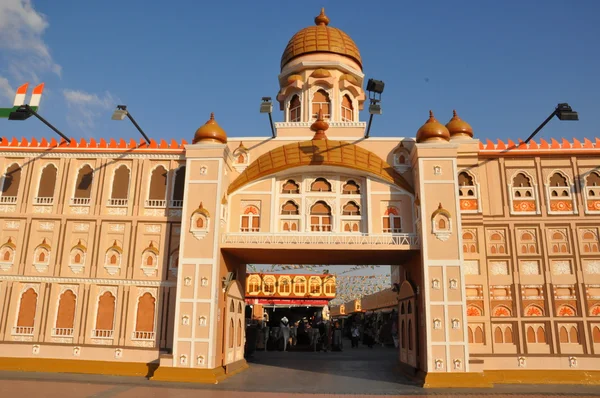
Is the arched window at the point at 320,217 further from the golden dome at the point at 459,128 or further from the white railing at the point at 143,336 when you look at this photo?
the white railing at the point at 143,336

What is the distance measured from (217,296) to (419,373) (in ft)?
24.2

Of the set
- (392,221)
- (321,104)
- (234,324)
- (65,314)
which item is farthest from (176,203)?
(321,104)

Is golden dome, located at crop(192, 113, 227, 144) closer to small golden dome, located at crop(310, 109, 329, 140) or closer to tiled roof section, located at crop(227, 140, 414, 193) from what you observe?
tiled roof section, located at crop(227, 140, 414, 193)

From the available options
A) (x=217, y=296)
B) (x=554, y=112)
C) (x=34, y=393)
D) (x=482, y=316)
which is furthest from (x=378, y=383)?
(x=554, y=112)

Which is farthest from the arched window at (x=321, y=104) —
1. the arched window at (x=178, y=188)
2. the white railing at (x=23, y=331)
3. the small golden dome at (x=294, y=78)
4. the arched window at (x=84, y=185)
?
the white railing at (x=23, y=331)

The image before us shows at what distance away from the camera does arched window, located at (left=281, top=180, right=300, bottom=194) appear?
1858cm

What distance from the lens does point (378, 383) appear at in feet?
50.9

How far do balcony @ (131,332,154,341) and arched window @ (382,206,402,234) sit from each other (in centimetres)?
936

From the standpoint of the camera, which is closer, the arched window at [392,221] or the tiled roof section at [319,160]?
the arched window at [392,221]

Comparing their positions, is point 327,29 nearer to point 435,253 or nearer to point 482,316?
point 435,253

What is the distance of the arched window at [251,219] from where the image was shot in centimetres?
1806

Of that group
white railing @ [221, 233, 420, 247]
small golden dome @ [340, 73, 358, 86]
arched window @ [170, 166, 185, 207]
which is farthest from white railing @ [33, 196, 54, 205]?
small golden dome @ [340, 73, 358, 86]

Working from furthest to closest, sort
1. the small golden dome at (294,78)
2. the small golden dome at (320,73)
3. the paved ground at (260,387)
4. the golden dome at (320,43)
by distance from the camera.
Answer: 1. the golden dome at (320,43)
2. the small golden dome at (294,78)
3. the small golden dome at (320,73)
4. the paved ground at (260,387)

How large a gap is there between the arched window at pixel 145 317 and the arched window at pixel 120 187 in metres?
3.82
